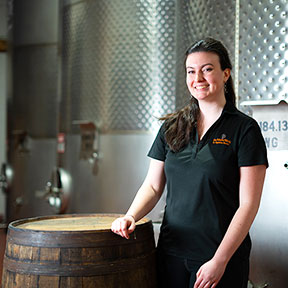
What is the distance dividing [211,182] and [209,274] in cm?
33

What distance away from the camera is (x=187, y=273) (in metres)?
1.86

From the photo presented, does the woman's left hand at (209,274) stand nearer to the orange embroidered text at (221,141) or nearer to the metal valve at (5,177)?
the orange embroidered text at (221,141)

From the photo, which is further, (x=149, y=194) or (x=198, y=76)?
(x=149, y=194)

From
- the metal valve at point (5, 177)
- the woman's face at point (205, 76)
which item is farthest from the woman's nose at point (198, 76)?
the metal valve at point (5, 177)

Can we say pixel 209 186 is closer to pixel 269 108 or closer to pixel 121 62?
pixel 269 108

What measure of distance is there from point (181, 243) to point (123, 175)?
1705mm

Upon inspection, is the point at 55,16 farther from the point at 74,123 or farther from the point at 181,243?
the point at 181,243

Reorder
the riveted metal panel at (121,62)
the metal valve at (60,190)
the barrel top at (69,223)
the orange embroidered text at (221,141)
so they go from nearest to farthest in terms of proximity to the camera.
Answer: the orange embroidered text at (221,141) < the barrel top at (69,223) < the riveted metal panel at (121,62) < the metal valve at (60,190)

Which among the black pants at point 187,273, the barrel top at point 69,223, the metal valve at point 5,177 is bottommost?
the metal valve at point 5,177

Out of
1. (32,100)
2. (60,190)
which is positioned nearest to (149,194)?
(60,190)

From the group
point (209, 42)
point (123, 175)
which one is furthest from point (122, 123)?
point (209, 42)

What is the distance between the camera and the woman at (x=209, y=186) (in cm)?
176

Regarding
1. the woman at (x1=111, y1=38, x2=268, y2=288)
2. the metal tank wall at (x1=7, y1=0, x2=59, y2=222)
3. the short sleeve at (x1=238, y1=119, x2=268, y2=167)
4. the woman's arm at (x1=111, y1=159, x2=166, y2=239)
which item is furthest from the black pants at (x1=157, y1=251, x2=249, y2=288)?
the metal tank wall at (x1=7, y1=0, x2=59, y2=222)

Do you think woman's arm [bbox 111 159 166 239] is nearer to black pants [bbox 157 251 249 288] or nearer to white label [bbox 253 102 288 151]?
black pants [bbox 157 251 249 288]
